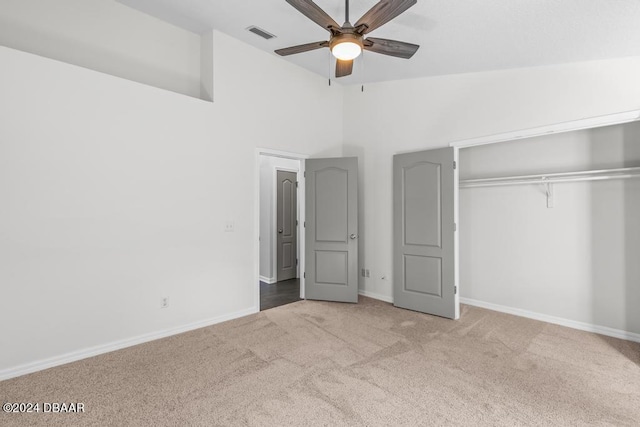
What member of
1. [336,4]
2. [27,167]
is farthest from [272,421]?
[336,4]

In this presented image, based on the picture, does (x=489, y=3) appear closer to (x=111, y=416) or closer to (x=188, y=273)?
(x=188, y=273)

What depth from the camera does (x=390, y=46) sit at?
2547 millimetres

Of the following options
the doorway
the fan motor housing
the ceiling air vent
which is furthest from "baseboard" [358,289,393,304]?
the ceiling air vent

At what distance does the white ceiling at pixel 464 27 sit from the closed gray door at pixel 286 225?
248 cm

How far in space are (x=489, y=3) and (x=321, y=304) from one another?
3.77m

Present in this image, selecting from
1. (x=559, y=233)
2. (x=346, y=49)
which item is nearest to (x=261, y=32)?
(x=346, y=49)

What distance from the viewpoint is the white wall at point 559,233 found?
10.8ft

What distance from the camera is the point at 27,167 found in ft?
8.57

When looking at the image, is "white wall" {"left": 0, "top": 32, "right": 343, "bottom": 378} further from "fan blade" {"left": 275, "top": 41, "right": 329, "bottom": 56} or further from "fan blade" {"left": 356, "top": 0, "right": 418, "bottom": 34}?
"fan blade" {"left": 356, "top": 0, "right": 418, "bottom": 34}

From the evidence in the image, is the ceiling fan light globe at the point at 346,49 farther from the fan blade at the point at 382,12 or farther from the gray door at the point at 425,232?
the gray door at the point at 425,232

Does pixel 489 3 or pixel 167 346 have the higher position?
pixel 489 3

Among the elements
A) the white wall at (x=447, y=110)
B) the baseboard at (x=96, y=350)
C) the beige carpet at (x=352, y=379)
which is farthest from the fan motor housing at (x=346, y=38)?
the baseboard at (x=96, y=350)

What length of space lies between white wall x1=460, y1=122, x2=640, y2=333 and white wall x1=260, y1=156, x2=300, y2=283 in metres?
3.13

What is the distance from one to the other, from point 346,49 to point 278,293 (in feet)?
12.5
